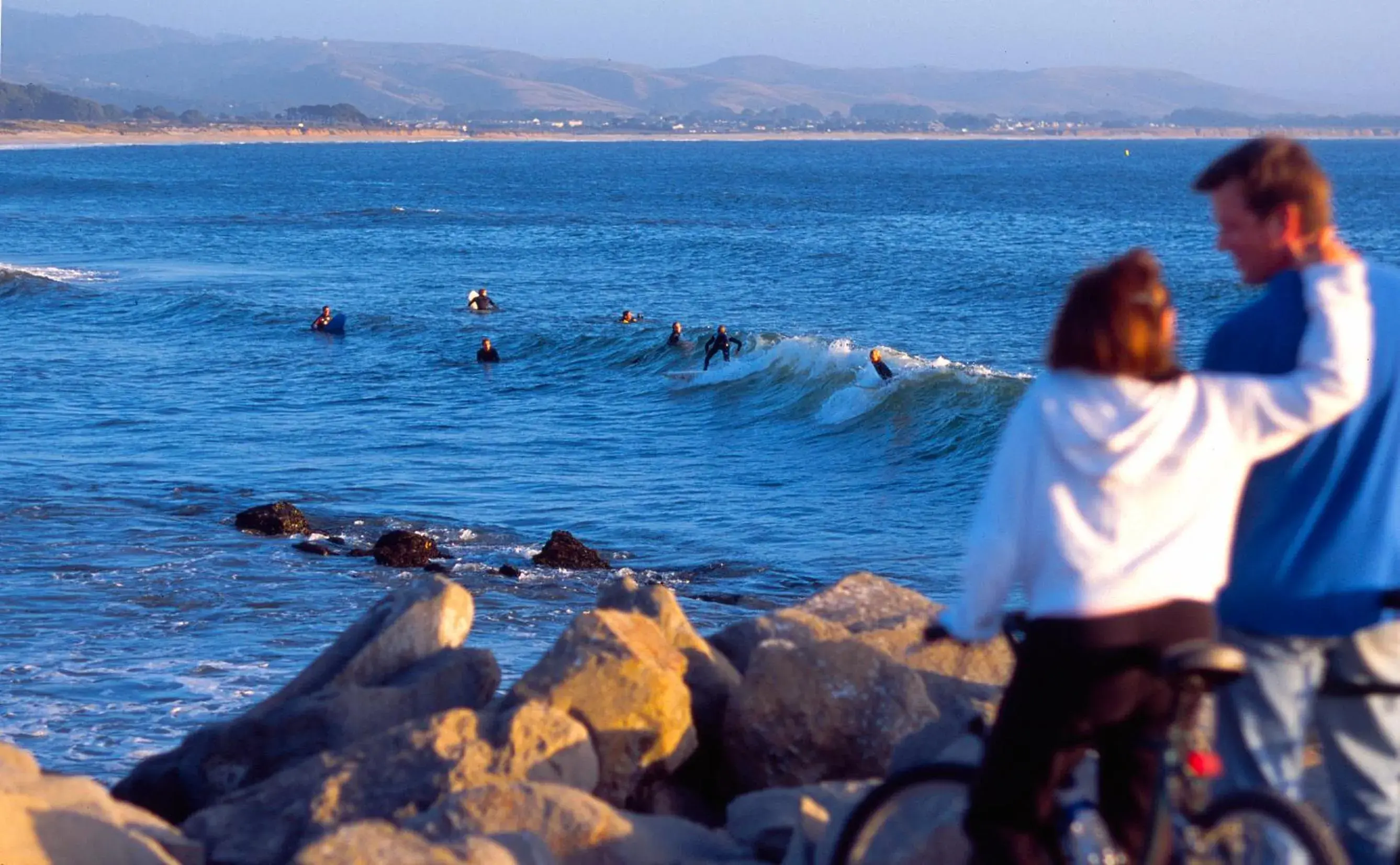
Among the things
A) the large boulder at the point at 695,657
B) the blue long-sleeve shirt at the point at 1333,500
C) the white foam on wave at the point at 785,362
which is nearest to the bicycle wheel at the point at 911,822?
the blue long-sleeve shirt at the point at 1333,500

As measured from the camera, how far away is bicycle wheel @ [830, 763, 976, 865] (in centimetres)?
354

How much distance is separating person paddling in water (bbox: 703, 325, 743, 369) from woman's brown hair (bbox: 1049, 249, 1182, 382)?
24.7 meters

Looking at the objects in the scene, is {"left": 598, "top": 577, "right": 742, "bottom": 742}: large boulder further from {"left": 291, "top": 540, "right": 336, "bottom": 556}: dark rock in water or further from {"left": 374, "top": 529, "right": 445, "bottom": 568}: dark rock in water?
{"left": 291, "top": 540, "right": 336, "bottom": 556}: dark rock in water

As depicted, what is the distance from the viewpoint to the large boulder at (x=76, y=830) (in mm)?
4500

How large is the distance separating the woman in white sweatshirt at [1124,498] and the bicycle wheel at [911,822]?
0.35 meters

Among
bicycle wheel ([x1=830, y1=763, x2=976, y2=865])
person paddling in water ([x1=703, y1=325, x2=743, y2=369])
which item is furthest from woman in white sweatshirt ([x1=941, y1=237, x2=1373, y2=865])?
person paddling in water ([x1=703, y1=325, x2=743, y2=369])

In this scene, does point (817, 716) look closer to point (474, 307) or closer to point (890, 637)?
point (890, 637)

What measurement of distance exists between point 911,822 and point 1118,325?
1.39 metres

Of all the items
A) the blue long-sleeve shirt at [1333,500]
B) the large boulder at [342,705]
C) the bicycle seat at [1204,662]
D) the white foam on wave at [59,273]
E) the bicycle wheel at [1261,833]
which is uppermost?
the blue long-sleeve shirt at [1333,500]

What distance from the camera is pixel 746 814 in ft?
16.3

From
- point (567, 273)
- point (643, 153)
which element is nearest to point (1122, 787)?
point (567, 273)

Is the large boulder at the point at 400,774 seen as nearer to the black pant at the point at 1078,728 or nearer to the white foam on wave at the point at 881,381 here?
the black pant at the point at 1078,728

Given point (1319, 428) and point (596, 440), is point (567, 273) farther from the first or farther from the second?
point (1319, 428)

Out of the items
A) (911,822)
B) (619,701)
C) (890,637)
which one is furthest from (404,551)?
(911,822)
